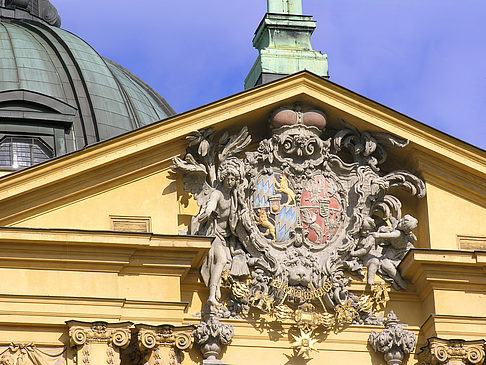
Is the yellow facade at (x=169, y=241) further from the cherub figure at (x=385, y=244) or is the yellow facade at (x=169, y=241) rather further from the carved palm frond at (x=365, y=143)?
the cherub figure at (x=385, y=244)

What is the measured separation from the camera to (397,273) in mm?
20531

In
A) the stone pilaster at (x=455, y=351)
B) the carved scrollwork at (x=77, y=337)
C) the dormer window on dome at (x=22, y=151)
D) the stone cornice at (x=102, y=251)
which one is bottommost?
the carved scrollwork at (x=77, y=337)

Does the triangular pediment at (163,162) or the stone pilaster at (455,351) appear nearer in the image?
the triangular pediment at (163,162)

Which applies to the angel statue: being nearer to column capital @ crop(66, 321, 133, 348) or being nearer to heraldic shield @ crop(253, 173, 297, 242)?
heraldic shield @ crop(253, 173, 297, 242)

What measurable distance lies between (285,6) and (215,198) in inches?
212

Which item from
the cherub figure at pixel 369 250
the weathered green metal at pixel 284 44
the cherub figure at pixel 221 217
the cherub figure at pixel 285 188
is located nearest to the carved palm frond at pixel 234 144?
the cherub figure at pixel 221 217

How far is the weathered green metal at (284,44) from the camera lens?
2412cm

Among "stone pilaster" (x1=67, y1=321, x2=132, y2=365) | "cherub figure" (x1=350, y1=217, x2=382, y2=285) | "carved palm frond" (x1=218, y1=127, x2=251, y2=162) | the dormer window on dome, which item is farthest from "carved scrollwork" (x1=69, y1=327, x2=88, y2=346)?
the dormer window on dome

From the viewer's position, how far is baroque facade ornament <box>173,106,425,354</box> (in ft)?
66.0

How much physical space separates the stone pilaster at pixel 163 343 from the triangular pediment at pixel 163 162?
1.49 metres

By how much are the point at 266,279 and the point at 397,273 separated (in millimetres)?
1963

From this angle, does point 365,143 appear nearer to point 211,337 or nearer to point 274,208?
point 274,208

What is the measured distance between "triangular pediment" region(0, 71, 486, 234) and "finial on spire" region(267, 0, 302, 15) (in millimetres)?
3750

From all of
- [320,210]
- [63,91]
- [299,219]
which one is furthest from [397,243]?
[63,91]
